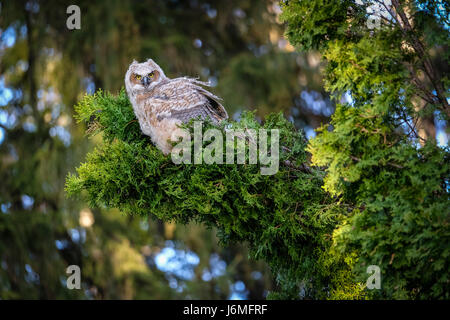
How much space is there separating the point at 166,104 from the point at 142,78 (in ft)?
1.65

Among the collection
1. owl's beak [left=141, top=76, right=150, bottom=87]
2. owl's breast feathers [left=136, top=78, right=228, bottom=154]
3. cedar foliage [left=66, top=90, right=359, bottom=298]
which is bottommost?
cedar foliage [left=66, top=90, right=359, bottom=298]

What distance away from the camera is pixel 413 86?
8.05 ft

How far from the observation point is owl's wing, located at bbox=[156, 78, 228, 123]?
10.4 feet

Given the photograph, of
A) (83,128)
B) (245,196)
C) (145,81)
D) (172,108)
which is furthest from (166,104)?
(83,128)

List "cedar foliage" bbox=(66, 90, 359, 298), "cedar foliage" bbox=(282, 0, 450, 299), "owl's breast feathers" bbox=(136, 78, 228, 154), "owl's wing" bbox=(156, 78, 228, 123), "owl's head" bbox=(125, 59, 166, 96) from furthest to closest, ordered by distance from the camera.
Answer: "owl's head" bbox=(125, 59, 166, 96), "owl's wing" bbox=(156, 78, 228, 123), "owl's breast feathers" bbox=(136, 78, 228, 154), "cedar foliage" bbox=(66, 90, 359, 298), "cedar foliage" bbox=(282, 0, 450, 299)

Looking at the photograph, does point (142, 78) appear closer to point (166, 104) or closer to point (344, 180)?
point (166, 104)

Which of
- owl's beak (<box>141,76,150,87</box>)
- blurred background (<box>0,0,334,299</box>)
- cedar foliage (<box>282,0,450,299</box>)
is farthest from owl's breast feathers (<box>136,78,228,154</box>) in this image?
blurred background (<box>0,0,334,299</box>)

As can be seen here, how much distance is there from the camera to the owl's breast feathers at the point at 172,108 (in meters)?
3.07

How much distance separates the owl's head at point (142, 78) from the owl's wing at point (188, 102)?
0.19m

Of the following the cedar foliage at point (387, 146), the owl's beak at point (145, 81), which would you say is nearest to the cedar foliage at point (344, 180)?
the cedar foliage at point (387, 146)

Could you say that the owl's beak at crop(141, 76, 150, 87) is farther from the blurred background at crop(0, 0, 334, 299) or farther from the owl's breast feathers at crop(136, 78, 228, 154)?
the blurred background at crop(0, 0, 334, 299)

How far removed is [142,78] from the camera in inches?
142

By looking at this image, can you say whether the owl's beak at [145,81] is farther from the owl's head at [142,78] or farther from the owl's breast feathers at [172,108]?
the owl's breast feathers at [172,108]

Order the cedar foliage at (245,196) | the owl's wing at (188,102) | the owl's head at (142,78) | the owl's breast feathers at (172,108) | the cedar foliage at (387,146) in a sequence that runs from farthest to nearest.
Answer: the owl's head at (142,78) < the owl's wing at (188,102) < the owl's breast feathers at (172,108) < the cedar foliage at (245,196) < the cedar foliage at (387,146)
